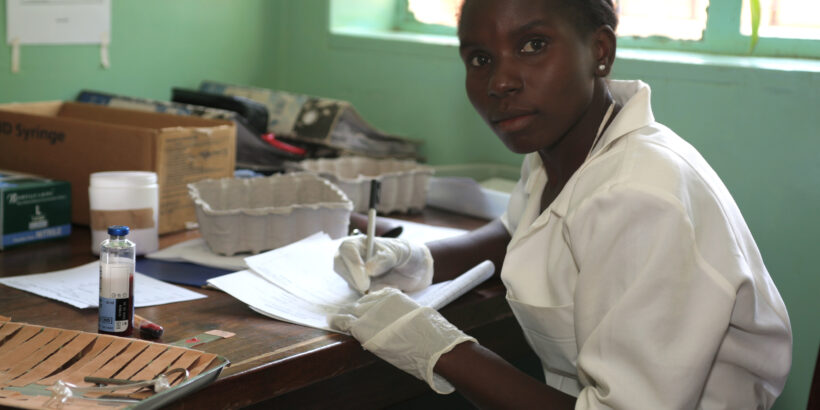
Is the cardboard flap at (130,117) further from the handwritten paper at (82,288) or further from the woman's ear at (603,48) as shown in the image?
the woman's ear at (603,48)

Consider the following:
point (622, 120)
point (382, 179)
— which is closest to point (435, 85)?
point (382, 179)

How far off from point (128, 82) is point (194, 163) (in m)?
0.79

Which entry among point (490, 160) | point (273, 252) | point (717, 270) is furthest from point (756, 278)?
point (490, 160)

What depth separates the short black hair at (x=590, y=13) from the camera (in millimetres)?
1135

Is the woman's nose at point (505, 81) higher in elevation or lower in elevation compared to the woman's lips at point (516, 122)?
higher

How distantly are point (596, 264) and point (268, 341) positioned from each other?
1.49 ft

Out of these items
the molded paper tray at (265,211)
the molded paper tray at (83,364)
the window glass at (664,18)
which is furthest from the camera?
the window glass at (664,18)

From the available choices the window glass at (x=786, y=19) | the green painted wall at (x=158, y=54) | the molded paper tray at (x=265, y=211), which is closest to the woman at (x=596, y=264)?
the molded paper tray at (x=265, y=211)

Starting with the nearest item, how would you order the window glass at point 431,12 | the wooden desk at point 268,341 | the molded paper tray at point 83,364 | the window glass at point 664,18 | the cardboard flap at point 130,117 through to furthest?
the molded paper tray at point 83,364 → the wooden desk at point 268,341 → the cardboard flap at point 130,117 → the window glass at point 664,18 → the window glass at point 431,12

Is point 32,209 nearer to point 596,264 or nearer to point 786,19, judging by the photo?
point 596,264

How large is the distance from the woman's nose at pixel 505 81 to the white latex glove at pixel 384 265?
0.35 m

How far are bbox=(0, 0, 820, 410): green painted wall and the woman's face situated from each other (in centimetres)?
69

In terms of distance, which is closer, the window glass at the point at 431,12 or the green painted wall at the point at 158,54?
the green painted wall at the point at 158,54

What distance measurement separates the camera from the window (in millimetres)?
1892
